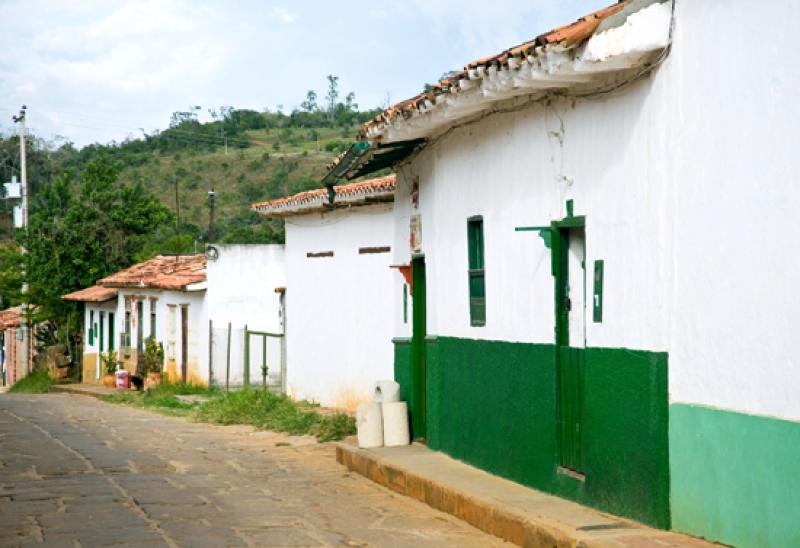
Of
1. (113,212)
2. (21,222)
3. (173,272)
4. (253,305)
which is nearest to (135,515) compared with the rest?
(253,305)

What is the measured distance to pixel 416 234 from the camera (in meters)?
13.5

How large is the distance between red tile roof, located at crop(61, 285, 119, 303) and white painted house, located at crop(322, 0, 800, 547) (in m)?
26.8

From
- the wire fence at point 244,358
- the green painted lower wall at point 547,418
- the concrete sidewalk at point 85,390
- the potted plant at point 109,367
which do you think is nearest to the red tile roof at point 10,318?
the concrete sidewalk at point 85,390

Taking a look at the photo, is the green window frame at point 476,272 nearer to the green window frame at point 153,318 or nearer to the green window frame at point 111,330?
the green window frame at point 153,318

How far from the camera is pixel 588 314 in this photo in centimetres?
869

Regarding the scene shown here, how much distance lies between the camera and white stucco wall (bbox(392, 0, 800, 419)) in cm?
645

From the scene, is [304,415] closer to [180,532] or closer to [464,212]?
[464,212]

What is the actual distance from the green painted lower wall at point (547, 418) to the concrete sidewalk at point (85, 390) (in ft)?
69.5

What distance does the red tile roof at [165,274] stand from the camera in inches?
1156

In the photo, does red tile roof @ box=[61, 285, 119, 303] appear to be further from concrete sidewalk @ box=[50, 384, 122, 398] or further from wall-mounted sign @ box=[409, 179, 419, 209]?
wall-mounted sign @ box=[409, 179, 419, 209]

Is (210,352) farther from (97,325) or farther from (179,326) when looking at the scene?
(97,325)

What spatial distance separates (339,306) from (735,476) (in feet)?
45.2

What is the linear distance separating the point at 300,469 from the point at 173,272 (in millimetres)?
20001

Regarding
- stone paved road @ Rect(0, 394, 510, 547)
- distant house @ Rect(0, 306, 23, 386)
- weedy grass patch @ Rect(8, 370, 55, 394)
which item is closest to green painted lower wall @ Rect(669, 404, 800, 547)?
stone paved road @ Rect(0, 394, 510, 547)
